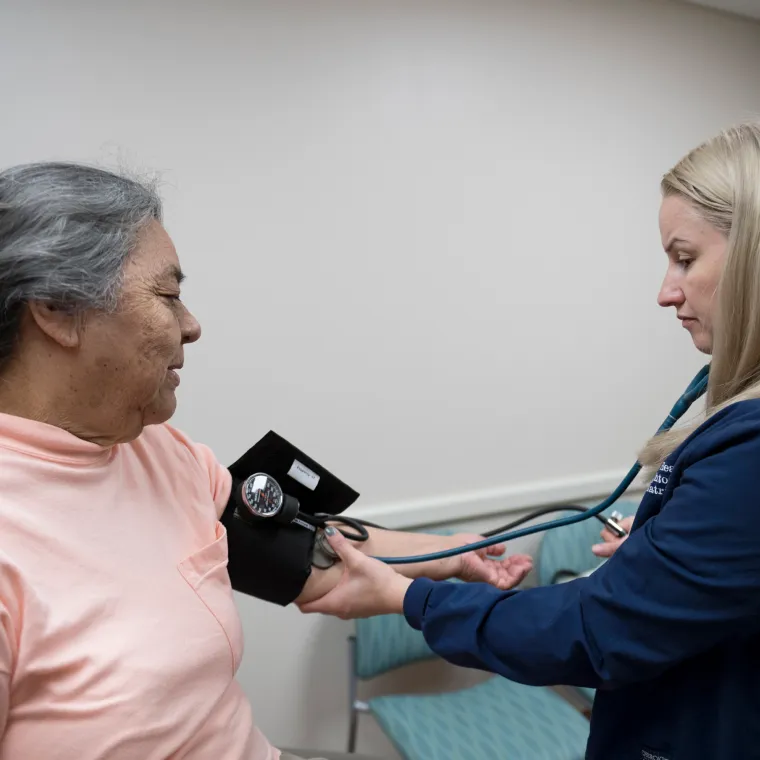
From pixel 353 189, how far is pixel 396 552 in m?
1.11

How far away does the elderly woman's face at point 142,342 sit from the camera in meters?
0.91

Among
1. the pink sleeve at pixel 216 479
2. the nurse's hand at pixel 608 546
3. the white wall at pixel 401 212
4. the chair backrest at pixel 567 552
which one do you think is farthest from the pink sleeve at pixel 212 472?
the chair backrest at pixel 567 552

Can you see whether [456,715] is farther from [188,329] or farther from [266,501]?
[188,329]

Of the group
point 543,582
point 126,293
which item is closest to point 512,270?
point 543,582

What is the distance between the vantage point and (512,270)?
2287 mm

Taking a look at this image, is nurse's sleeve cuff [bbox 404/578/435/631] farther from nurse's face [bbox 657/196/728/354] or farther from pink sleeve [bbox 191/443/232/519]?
nurse's face [bbox 657/196/728/354]

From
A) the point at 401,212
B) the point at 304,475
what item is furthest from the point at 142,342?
the point at 401,212

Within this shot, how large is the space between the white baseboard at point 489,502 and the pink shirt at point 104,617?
1.11m

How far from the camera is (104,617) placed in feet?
2.83

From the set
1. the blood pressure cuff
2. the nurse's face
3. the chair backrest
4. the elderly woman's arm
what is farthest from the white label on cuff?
the chair backrest

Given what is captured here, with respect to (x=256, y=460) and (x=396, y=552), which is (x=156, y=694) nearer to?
(x=256, y=460)

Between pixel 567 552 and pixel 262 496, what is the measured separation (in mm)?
1479

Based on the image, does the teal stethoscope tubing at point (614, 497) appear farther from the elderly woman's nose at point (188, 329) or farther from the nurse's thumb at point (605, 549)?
the elderly woman's nose at point (188, 329)

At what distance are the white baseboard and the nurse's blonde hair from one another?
1.30 meters
